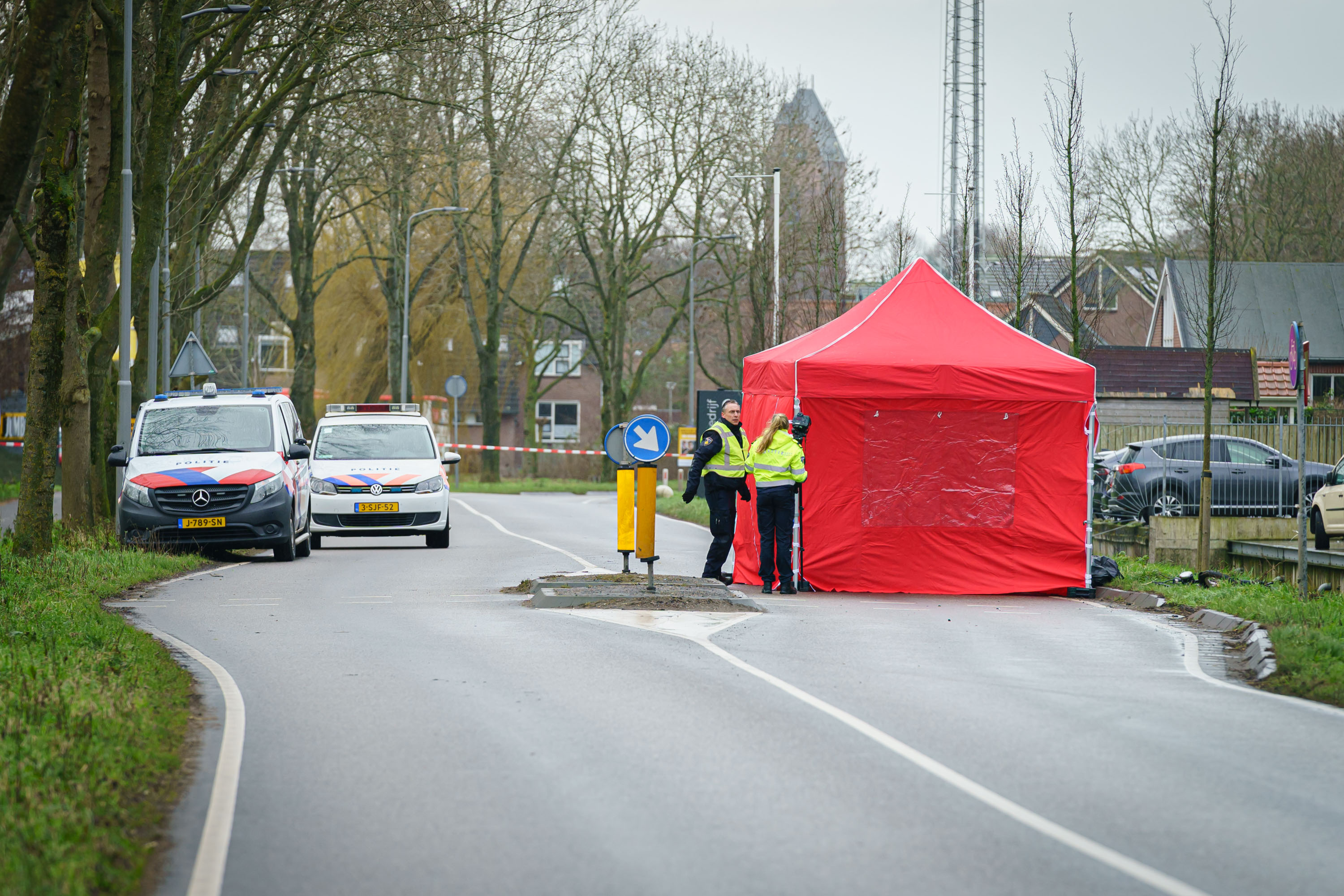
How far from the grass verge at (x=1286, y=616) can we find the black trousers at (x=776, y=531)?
3666 millimetres

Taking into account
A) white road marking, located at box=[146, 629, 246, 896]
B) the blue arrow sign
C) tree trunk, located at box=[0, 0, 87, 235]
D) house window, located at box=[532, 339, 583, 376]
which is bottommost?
white road marking, located at box=[146, 629, 246, 896]

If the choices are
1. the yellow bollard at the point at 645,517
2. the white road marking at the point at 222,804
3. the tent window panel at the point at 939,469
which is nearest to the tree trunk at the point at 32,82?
the white road marking at the point at 222,804

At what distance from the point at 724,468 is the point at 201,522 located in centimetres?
672

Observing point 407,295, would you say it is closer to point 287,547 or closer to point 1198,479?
point 1198,479

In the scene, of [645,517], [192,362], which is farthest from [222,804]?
[192,362]

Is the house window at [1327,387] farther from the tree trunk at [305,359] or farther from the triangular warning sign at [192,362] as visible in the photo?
the triangular warning sign at [192,362]

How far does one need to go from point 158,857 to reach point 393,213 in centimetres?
4096

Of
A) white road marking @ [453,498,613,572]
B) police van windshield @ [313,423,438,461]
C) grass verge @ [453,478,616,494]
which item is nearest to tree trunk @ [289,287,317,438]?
grass verge @ [453,478,616,494]

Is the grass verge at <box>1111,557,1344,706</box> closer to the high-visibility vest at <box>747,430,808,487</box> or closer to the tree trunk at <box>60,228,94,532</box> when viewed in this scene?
the high-visibility vest at <box>747,430,808,487</box>

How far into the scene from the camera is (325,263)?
160 ft

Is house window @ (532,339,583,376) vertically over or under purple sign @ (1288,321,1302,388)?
over

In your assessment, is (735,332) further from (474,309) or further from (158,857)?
(158,857)

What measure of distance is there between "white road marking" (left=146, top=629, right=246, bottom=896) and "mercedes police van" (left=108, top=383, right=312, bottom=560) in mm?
8889

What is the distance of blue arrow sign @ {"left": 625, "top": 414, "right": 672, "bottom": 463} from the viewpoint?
1459 cm
